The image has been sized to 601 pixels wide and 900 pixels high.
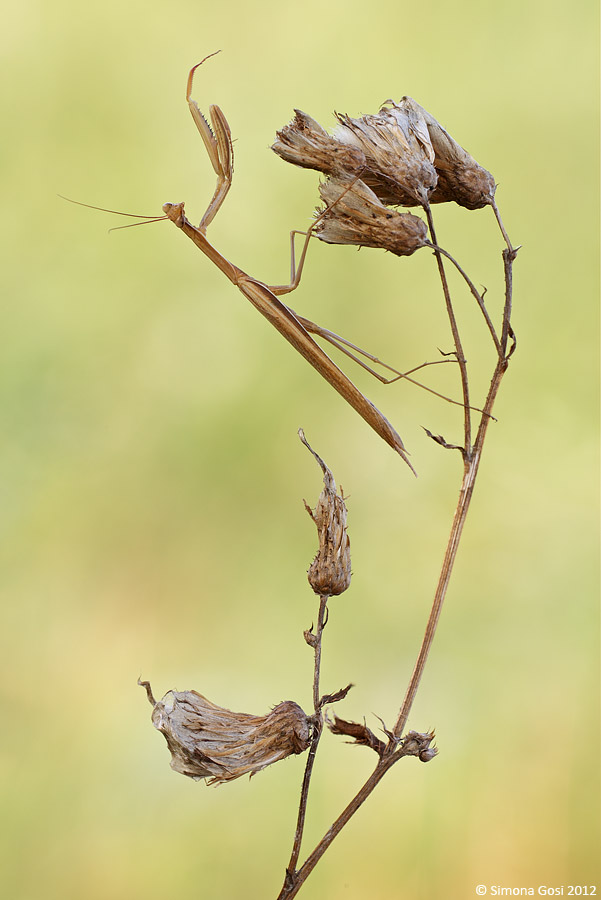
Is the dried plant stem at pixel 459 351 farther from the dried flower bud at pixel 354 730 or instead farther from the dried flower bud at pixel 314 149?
the dried flower bud at pixel 354 730

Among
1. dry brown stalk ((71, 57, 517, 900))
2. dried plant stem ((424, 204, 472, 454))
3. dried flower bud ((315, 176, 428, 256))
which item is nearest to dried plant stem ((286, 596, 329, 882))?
dry brown stalk ((71, 57, 517, 900))

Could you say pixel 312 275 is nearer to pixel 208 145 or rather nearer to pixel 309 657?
pixel 208 145

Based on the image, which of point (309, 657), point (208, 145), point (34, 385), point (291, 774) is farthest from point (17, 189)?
point (291, 774)

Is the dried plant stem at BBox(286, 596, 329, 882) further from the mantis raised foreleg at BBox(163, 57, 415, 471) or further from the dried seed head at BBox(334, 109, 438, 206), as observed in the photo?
the dried seed head at BBox(334, 109, 438, 206)

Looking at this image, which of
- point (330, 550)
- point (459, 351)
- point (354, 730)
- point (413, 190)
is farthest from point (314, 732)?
point (413, 190)

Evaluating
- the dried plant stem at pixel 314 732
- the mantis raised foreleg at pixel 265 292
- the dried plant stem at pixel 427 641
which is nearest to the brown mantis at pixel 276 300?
the mantis raised foreleg at pixel 265 292
